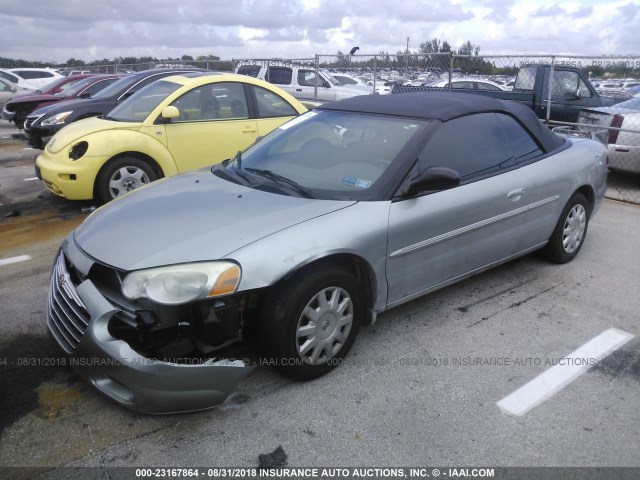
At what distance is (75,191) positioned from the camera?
6.12 meters

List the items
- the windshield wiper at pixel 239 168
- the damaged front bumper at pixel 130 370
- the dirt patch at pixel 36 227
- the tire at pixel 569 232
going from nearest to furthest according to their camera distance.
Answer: the damaged front bumper at pixel 130 370 → the windshield wiper at pixel 239 168 → the tire at pixel 569 232 → the dirt patch at pixel 36 227

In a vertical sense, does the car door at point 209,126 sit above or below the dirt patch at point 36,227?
above

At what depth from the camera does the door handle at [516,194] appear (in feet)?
12.7

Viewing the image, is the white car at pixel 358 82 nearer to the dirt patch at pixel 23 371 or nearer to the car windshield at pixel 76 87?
the car windshield at pixel 76 87

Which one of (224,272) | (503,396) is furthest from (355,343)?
(224,272)

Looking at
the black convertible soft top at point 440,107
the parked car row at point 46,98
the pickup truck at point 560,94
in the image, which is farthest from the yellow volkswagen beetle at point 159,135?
the parked car row at point 46,98

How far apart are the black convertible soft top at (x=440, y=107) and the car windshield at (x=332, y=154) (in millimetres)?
92

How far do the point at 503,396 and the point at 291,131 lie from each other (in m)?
2.39

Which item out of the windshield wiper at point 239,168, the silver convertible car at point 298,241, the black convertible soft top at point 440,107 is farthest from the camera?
the black convertible soft top at point 440,107

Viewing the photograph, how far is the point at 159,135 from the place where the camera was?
20.9ft

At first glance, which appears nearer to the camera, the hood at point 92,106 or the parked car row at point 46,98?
the hood at point 92,106

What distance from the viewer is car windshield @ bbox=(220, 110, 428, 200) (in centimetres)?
334

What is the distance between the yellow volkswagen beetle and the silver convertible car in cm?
260

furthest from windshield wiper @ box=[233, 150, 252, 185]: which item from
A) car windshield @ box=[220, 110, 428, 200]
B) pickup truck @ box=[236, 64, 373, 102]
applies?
pickup truck @ box=[236, 64, 373, 102]
